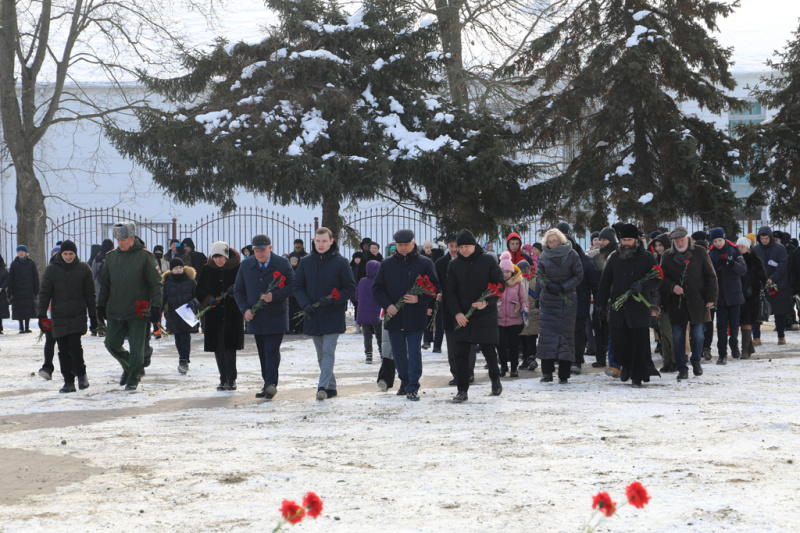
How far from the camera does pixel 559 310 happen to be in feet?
38.6

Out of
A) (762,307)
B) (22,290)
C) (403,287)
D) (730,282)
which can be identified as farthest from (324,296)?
(22,290)

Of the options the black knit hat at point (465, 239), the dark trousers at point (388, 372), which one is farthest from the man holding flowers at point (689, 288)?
the dark trousers at point (388, 372)

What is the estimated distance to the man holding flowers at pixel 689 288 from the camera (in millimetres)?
12125

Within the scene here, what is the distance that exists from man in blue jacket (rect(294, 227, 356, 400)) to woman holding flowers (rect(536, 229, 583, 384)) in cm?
251

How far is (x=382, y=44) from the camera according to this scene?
77.3ft

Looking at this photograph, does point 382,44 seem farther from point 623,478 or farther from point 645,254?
point 623,478

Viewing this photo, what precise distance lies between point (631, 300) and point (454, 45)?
17.7 m

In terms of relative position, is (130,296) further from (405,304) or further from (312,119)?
(312,119)

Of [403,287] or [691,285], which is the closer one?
[403,287]

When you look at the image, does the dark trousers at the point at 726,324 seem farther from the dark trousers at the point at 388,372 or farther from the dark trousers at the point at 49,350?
the dark trousers at the point at 49,350

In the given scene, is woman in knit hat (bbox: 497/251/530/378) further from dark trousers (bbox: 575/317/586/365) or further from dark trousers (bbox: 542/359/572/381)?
dark trousers (bbox: 575/317/586/365)

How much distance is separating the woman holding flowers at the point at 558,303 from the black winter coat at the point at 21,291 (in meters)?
13.0

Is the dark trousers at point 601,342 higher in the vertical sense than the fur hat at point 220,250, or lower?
lower

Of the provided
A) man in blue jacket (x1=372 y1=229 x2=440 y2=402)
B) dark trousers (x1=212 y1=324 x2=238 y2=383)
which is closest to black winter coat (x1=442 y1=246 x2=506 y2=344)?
man in blue jacket (x1=372 y1=229 x2=440 y2=402)
